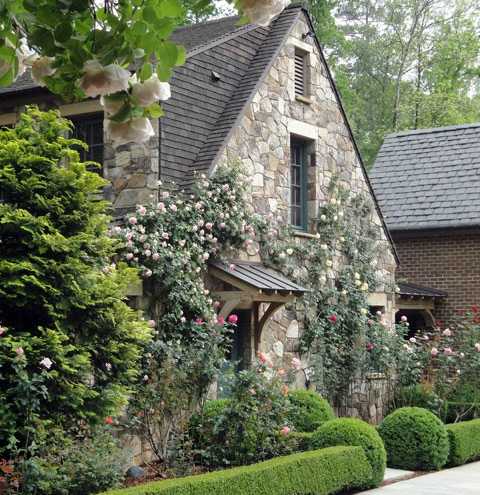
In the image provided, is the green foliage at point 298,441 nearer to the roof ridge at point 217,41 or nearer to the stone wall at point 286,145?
the stone wall at point 286,145

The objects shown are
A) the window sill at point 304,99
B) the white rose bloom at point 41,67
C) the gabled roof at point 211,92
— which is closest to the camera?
Result: the white rose bloom at point 41,67

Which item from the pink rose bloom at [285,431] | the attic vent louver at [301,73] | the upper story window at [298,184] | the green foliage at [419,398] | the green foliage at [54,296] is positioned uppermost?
the attic vent louver at [301,73]

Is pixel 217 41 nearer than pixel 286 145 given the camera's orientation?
Yes

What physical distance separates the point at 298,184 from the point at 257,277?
→ 116 inches

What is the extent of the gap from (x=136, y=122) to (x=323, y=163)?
13.0m

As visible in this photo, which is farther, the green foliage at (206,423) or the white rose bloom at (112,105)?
the green foliage at (206,423)

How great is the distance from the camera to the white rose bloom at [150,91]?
2.96 metres

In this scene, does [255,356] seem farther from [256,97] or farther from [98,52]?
[98,52]

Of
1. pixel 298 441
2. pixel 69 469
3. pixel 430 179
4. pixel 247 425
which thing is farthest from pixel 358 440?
pixel 430 179

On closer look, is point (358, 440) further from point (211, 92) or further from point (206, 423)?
point (211, 92)

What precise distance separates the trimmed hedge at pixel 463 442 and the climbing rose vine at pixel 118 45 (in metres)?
11.0

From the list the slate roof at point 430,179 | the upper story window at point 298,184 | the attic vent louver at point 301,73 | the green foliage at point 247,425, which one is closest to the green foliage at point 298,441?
the green foliage at point 247,425

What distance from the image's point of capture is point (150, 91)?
2965 mm

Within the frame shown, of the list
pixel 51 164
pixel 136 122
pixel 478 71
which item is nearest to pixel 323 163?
pixel 51 164
